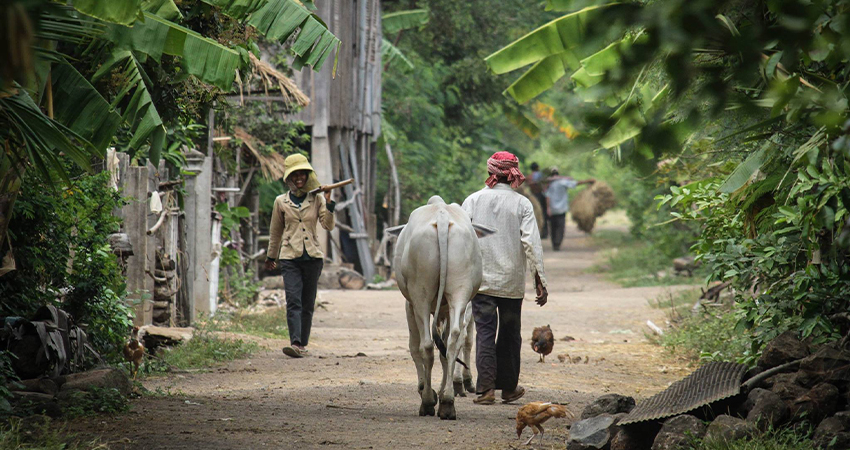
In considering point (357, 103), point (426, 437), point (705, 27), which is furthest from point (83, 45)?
point (357, 103)

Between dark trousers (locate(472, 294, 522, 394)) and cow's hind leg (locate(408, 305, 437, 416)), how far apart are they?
2.29ft

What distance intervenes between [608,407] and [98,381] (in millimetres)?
3544

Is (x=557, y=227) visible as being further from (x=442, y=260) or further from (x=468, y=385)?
(x=442, y=260)

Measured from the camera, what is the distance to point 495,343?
8.10 metres

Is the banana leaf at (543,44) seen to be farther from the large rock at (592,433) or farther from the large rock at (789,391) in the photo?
the large rock at (789,391)

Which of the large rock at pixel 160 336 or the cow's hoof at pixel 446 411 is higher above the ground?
the large rock at pixel 160 336

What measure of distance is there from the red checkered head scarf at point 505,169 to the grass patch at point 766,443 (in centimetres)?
331

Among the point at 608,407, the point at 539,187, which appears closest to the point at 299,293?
the point at 608,407

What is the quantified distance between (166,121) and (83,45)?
54.4 inches

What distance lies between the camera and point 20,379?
6672 mm

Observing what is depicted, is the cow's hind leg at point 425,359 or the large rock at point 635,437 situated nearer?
the large rock at point 635,437

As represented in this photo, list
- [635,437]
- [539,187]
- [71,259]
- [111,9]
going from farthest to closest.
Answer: [539,187], [71,259], [635,437], [111,9]

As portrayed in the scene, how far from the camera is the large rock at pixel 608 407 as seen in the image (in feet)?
21.3

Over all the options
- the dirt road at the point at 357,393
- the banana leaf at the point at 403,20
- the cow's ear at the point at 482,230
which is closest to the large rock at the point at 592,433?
the dirt road at the point at 357,393
